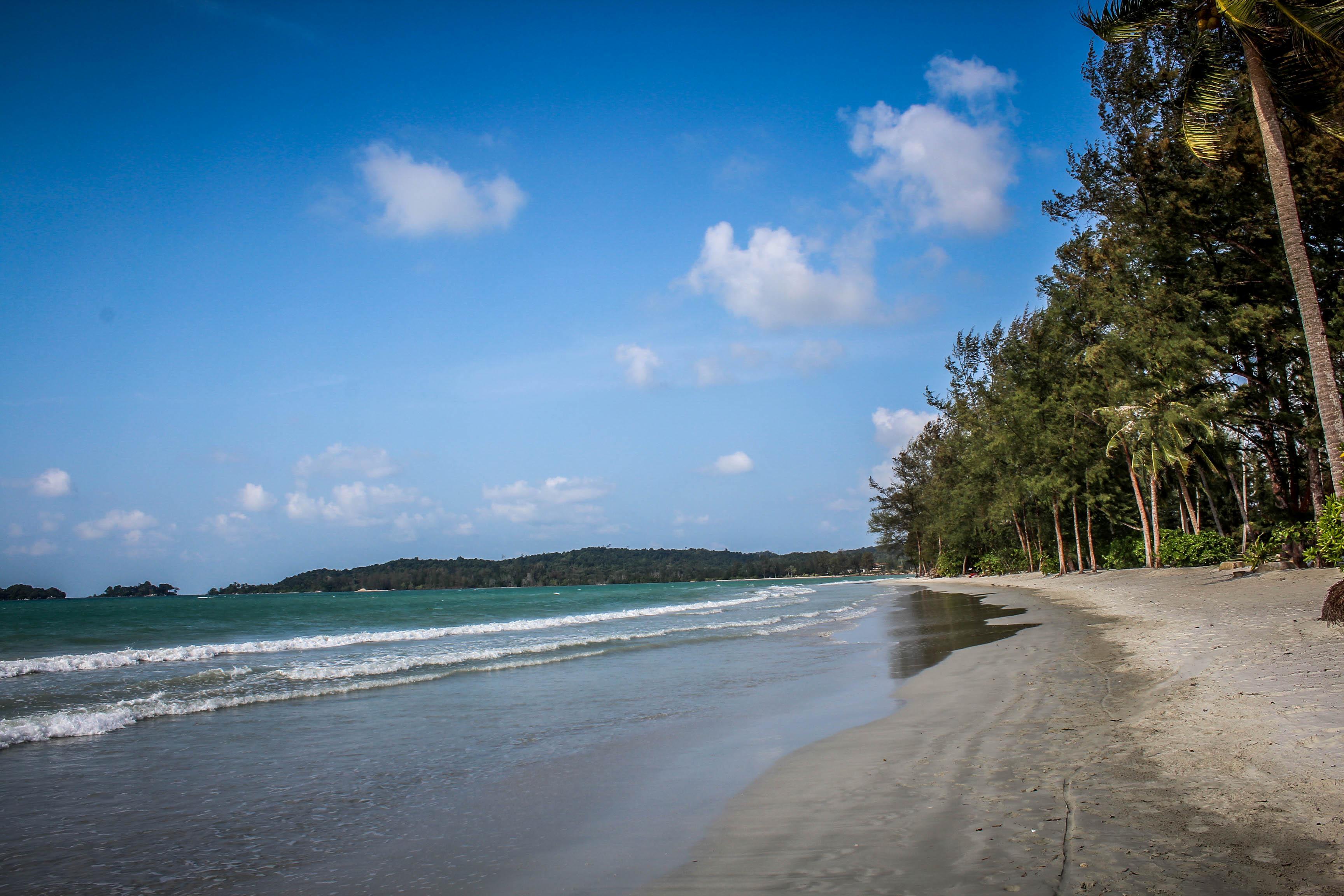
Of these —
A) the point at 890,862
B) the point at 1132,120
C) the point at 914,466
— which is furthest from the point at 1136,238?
the point at 914,466

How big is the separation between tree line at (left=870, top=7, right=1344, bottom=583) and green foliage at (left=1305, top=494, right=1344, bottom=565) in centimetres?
4

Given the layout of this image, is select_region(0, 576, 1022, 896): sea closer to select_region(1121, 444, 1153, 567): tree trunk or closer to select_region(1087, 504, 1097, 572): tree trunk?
select_region(1121, 444, 1153, 567): tree trunk

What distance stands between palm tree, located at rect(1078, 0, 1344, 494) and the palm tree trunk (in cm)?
2

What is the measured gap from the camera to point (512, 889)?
4.45 metres

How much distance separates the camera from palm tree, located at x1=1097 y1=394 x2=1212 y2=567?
2800 centimetres

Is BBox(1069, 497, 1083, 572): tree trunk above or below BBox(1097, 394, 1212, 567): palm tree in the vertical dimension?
below

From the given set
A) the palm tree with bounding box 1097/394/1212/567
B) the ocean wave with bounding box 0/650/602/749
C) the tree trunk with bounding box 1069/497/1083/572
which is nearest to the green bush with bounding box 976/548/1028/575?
the tree trunk with bounding box 1069/497/1083/572

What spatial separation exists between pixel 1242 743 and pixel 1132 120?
1977 centimetres

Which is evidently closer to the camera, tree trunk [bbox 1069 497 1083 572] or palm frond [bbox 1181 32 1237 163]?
palm frond [bbox 1181 32 1237 163]

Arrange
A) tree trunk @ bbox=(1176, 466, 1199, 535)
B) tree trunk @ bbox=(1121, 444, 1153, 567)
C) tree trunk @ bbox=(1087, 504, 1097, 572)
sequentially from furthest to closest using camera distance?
tree trunk @ bbox=(1087, 504, 1097, 572) → tree trunk @ bbox=(1121, 444, 1153, 567) → tree trunk @ bbox=(1176, 466, 1199, 535)

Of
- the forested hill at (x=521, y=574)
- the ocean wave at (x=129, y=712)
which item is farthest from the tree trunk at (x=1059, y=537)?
the forested hill at (x=521, y=574)

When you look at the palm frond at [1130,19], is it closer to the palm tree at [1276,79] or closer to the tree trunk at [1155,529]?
the palm tree at [1276,79]

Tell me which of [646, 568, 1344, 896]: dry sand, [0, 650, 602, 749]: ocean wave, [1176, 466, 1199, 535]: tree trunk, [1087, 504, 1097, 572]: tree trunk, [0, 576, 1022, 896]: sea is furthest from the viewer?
[1087, 504, 1097, 572]: tree trunk

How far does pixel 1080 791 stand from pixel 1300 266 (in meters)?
13.0
